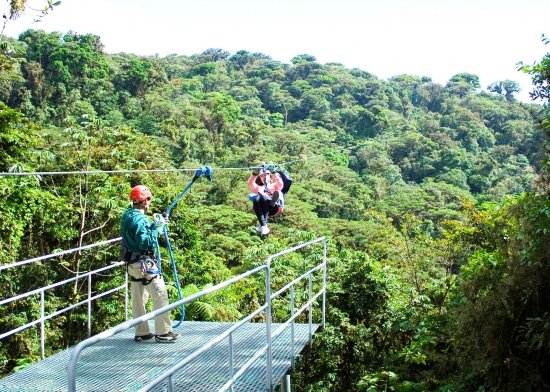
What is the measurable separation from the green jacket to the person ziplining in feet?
8.41

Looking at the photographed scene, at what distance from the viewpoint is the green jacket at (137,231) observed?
17.0 feet

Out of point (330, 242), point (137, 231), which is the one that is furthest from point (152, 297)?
point (330, 242)

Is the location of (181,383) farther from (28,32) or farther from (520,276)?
(28,32)

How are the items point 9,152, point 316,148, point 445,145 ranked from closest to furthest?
1. point 9,152
2. point 316,148
3. point 445,145

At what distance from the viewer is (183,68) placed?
265ft

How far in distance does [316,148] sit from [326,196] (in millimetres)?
13114

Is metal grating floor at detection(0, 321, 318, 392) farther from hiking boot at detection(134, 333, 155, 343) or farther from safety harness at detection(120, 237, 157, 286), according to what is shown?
safety harness at detection(120, 237, 157, 286)

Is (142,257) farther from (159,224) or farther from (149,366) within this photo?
(149,366)

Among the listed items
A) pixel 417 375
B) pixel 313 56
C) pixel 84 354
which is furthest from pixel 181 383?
pixel 313 56

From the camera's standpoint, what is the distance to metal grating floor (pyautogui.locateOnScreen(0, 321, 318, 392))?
4.34m

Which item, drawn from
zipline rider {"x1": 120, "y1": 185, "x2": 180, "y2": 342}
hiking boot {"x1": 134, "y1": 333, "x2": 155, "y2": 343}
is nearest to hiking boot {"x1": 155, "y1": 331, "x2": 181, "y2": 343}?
zipline rider {"x1": 120, "y1": 185, "x2": 180, "y2": 342}

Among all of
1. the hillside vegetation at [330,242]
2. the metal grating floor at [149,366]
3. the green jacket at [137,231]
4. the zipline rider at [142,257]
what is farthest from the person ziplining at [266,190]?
the green jacket at [137,231]

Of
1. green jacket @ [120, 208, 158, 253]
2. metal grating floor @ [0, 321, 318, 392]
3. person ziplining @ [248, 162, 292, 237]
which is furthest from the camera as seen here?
person ziplining @ [248, 162, 292, 237]

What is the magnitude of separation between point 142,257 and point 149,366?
1.10m
